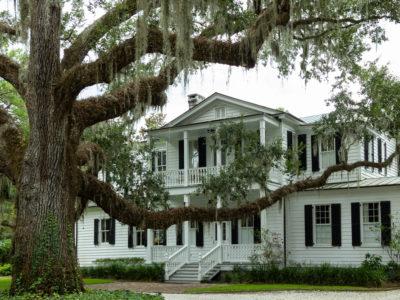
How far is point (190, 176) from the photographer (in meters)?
25.1

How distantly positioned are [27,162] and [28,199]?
0.67m

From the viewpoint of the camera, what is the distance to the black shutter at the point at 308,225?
76.1 feet

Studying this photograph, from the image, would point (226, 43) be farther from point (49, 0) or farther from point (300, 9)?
point (49, 0)

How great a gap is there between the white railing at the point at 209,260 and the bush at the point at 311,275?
29.8 inches

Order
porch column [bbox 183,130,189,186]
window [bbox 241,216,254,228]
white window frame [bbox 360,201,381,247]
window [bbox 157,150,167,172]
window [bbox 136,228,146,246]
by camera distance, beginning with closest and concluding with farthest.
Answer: white window frame [bbox 360,201,381,247]
window [bbox 241,216,254,228]
porch column [bbox 183,130,189,186]
window [bbox 157,150,167,172]
window [bbox 136,228,146,246]

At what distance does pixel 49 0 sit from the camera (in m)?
10.4

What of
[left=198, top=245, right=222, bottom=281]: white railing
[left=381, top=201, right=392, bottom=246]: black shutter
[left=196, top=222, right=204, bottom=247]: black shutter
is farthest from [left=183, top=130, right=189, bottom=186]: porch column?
[left=381, top=201, right=392, bottom=246]: black shutter

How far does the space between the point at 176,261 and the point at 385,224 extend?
8333mm

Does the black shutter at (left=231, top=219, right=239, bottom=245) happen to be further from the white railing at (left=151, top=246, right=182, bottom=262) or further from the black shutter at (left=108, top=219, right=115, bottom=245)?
the black shutter at (left=108, top=219, right=115, bottom=245)

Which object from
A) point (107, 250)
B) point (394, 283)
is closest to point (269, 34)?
point (394, 283)

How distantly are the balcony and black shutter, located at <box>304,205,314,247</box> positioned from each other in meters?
1.73

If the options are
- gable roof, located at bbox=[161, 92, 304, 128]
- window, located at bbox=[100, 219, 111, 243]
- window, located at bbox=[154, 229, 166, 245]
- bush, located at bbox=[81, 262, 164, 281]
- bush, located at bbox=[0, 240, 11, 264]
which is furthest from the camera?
bush, located at bbox=[0, 240, 11, 264]

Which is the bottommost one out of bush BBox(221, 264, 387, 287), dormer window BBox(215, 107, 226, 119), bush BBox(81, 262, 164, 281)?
bush BBox(81, 262, 164, 281)

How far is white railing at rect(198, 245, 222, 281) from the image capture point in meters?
22.7
